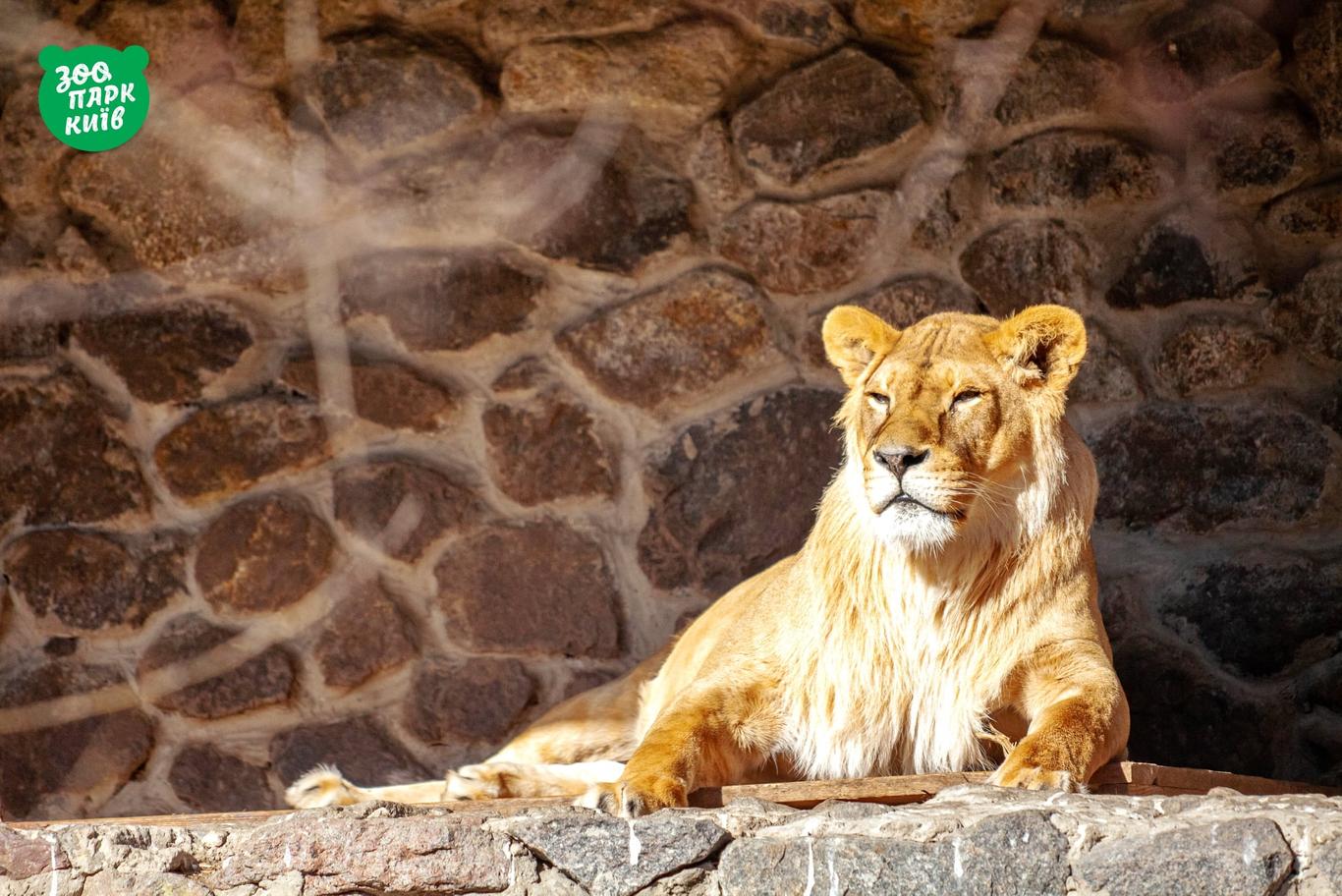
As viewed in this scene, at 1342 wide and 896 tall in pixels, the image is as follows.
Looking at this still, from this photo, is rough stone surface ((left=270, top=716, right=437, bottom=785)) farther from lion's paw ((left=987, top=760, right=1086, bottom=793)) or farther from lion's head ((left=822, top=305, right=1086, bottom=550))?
lion's paw ((left=987, top=760, right=1086, bottom=793))

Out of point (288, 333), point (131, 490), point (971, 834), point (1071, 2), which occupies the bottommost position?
point (971, 834)

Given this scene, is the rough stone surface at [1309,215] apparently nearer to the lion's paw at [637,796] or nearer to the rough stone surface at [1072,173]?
the rough stone surface at [1072,173]

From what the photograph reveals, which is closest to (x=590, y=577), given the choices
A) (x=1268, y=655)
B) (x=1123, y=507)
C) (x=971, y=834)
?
(x=1123, y=507)

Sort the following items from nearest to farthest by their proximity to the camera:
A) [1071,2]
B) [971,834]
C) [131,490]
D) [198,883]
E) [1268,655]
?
[971,834] → [198,883] → [1268,655] → [1071,2] → [131,490]

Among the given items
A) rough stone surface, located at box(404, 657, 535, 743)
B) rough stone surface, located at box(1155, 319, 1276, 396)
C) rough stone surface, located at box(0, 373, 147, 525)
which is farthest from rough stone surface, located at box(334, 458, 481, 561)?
rough stone surface, located at box(1155, 319, 1276, 396)

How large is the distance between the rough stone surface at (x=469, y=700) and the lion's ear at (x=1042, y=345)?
5.92 feet

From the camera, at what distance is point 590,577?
4500 mm

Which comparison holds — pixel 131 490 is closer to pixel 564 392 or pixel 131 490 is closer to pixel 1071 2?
pixel 564 392

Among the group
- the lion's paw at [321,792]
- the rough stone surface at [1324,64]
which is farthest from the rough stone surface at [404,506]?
the rough stone surface at [1324,64]

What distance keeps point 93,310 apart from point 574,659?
1.72 meters

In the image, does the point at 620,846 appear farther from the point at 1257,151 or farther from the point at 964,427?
the point at 1257,151

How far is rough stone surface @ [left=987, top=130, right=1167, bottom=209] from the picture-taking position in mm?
4301

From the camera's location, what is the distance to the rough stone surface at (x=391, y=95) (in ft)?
15.2

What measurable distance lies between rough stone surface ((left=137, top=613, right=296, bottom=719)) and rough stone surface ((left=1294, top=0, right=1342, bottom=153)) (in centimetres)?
310
